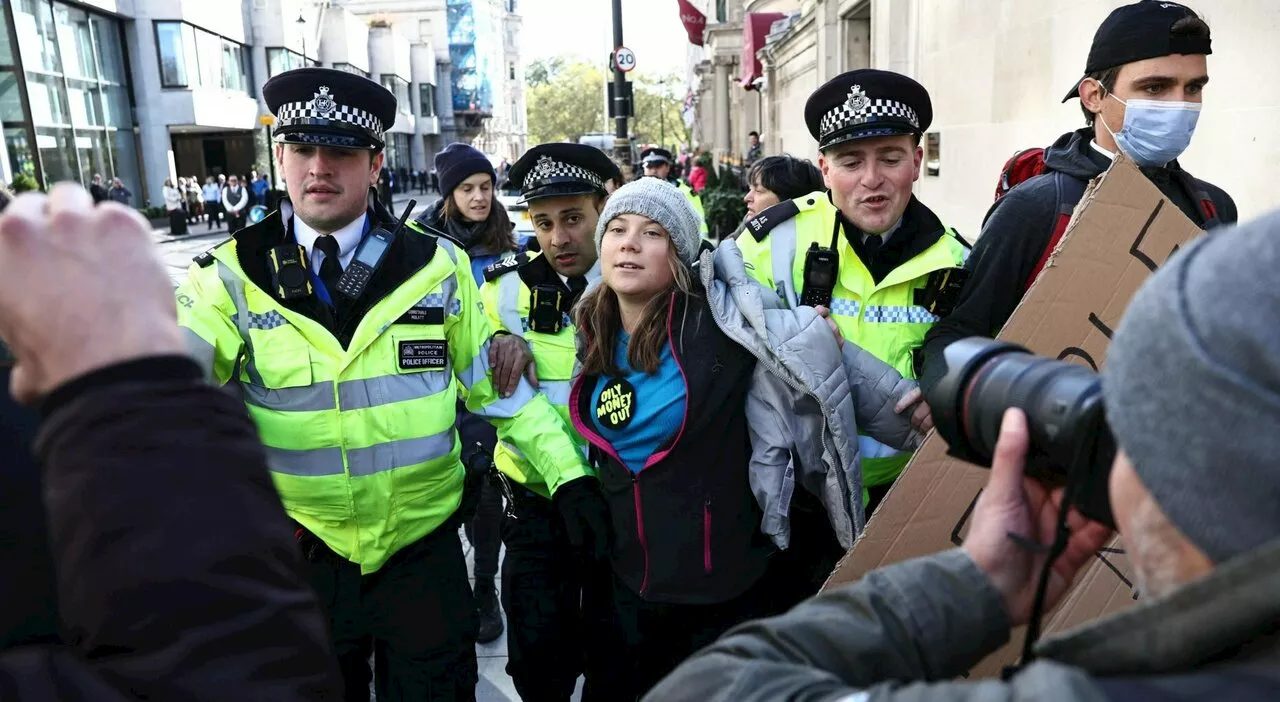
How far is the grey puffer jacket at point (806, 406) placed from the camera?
2237 millimetres

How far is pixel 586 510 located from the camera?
2488mm

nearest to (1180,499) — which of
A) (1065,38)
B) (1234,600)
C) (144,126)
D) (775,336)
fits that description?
Answer: (1234,600)

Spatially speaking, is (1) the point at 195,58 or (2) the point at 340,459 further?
(1) the point at 195,58

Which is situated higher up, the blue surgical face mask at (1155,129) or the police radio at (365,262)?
the blue surgical face mask at (1155,129)

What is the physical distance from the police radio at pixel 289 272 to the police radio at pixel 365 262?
9cm

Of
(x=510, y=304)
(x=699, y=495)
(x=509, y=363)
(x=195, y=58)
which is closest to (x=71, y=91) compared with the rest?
(x=195, y=58)

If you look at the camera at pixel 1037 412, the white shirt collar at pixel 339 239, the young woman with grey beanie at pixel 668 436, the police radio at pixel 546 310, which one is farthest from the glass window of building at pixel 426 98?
the camera at pixel 1037 412

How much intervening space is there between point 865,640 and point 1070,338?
3.56 ft

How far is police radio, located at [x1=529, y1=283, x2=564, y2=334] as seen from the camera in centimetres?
294

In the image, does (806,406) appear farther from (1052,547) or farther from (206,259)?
(206,259)

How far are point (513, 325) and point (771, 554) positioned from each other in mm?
1207

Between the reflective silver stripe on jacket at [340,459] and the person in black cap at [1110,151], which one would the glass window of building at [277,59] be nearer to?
the reflective silver stripe on jacket at [340,459]

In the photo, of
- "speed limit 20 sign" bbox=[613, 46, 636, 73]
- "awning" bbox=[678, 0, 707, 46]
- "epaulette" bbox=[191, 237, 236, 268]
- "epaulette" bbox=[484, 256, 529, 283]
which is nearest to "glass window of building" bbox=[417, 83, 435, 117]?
"awning" bbox=[678, 0, 707, 46]

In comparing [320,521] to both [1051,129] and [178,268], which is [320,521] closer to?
[1051,129]
